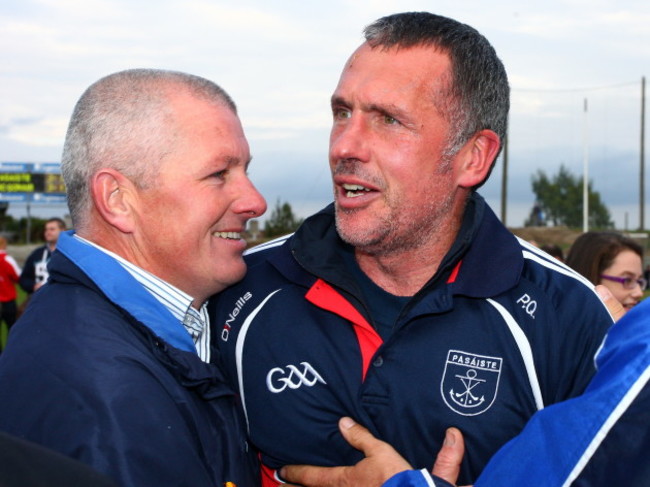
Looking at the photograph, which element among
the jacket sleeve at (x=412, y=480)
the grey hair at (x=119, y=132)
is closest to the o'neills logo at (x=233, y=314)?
the grey hair at (x=119, y=132)

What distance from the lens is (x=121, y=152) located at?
250cm

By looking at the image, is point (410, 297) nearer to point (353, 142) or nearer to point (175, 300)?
point (353, 142)

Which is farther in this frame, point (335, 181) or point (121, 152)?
point (335, 181)

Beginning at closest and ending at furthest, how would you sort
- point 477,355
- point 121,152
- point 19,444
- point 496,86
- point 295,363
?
point 19,444, point 121,152, point 477,355, point 295,363, point 496,86

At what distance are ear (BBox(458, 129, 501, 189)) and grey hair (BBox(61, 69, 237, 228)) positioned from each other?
1195 mm

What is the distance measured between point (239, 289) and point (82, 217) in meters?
0.76

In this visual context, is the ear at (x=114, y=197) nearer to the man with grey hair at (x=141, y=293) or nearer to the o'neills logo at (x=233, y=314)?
the man with grey hair at (x=141, y=293)

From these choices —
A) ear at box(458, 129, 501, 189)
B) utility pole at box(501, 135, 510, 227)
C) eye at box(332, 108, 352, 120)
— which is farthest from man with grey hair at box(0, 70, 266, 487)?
utility pole at box(501, 135, 510, 227)

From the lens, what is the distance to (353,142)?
2.96 meters

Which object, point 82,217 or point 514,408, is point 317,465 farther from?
point 82,217

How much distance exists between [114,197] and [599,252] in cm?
402

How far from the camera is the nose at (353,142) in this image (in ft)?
9.65

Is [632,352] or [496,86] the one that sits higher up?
[496,86]

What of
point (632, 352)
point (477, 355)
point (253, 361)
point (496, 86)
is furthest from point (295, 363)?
point (632, 352)
